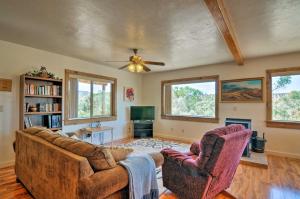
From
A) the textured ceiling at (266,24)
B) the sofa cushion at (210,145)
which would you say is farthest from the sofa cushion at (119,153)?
the textured ceiling at (266,24)

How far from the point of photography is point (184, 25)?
9.20 feet

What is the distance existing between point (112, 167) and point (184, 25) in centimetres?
238

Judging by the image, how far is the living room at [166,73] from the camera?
7.77 feet

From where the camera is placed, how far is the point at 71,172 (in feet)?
4.98

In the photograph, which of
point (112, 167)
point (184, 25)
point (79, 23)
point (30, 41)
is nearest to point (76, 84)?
point (30, 41)

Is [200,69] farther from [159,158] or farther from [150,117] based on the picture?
[159,158]

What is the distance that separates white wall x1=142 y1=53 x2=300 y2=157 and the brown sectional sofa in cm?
448

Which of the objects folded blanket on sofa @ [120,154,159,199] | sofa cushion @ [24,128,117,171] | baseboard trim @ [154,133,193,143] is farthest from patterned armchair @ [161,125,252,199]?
baseboard trim @ [154,133,193,143]

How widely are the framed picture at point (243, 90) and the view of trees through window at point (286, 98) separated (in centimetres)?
33

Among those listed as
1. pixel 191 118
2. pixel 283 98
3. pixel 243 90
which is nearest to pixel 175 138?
pixel 191 118

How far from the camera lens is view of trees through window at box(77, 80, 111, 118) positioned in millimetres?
5203

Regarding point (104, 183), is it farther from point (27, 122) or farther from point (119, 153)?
point (27, 122)

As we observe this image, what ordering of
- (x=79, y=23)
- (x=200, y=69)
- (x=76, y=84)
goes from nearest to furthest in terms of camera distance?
(x=79, y=23), (x=76, y=84), (x=200, y=69)

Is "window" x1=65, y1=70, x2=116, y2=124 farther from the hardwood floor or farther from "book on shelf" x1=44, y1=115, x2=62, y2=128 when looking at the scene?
the hardwood floor
